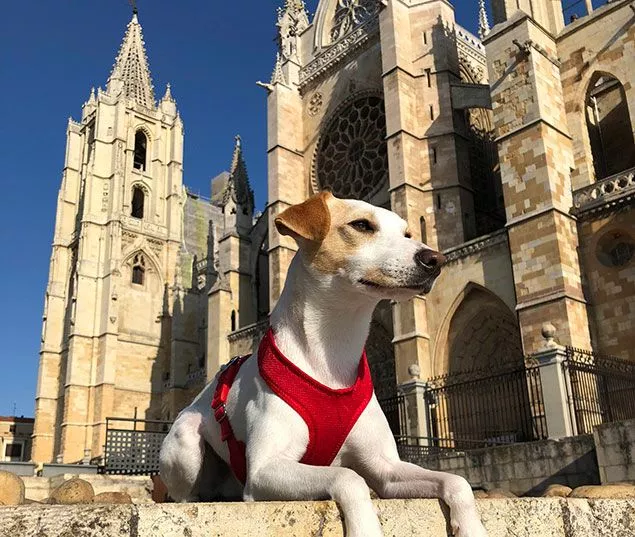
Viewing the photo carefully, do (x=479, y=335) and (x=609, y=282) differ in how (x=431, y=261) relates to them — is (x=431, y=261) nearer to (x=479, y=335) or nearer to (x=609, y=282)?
(x=609, y=282)

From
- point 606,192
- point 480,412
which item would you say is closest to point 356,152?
point 606,192

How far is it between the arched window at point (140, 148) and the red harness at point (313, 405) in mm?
33694

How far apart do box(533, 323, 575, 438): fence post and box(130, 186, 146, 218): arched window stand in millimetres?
26787

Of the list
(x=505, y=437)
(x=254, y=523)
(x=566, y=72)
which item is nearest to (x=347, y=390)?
(x=254, y=523)

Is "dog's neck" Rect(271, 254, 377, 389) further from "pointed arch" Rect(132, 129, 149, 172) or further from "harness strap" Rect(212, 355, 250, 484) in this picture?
"pointed arch" Rect(132, 129, 149, 172)

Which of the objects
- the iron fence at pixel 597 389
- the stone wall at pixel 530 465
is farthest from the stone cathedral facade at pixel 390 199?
the stone wall at pixel 530 465

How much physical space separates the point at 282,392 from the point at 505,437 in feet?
37.8

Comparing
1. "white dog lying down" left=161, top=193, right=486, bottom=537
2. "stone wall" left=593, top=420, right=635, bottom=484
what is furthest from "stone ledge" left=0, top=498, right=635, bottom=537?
"stone wall" left=593, top=420, right=635, bottom=484

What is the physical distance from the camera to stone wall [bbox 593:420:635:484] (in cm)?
709

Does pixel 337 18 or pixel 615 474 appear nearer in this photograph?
pixel 615 474

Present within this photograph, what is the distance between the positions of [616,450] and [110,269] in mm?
25611

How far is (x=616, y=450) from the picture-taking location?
24.0ft

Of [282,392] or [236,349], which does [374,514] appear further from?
A: [236,349]

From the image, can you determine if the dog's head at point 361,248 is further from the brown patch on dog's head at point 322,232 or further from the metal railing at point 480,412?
the metal railing at point 480,412
